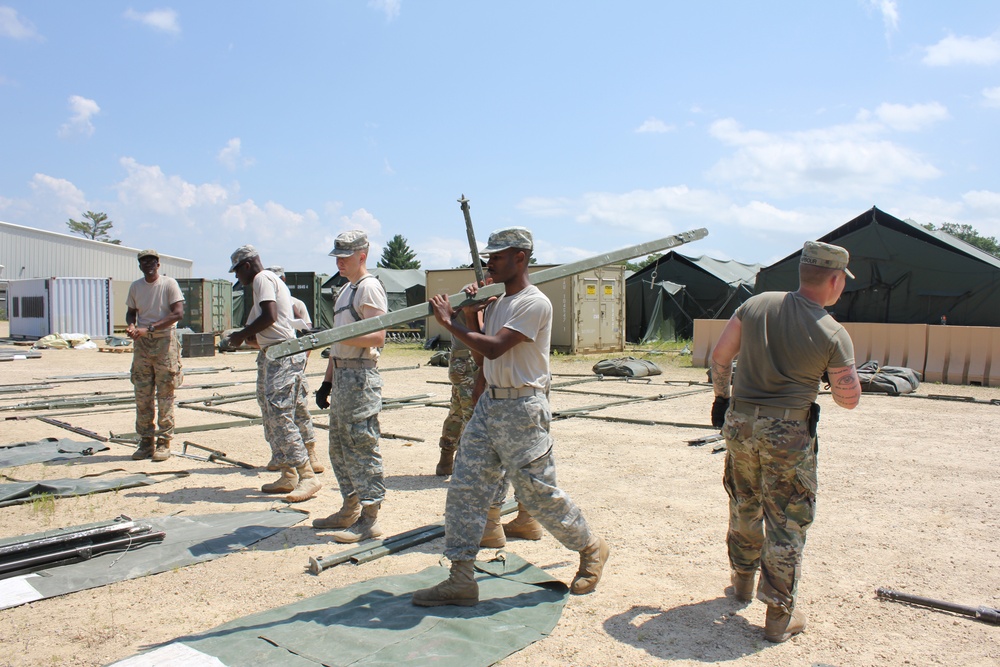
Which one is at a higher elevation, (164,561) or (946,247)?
(946,247)

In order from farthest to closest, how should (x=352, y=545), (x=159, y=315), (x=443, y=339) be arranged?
(x=443, y=339) → (x=159, y=315) → (x=352, y=545)

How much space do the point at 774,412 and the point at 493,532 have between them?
2006 mm

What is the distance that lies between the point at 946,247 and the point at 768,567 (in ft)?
57.1

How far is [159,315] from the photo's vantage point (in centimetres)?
764

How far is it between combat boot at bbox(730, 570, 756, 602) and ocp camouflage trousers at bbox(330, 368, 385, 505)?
2290mm

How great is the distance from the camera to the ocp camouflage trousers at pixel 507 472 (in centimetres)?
383

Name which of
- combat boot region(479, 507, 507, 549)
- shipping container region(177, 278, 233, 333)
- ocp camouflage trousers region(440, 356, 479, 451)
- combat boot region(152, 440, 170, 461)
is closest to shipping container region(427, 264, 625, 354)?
shipping container region(177, 278, 233, 333)

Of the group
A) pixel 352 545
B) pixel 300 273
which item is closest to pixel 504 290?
pixel 352 545

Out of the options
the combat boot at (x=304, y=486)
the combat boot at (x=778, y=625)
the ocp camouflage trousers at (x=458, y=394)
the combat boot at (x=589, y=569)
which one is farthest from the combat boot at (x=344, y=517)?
the combat boot at (x=778, y=625)

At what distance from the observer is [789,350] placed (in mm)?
3631

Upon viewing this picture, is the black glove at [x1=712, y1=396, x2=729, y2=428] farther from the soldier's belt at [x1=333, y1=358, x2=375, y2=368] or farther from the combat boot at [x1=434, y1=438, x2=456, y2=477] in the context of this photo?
the combat boot at [x1=434, y1=438, x2=456, y2=477]

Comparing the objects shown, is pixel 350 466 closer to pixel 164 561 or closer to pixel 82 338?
pixel 164 561

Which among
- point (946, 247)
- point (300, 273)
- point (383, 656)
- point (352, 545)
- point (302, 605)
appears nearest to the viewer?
point (383, 656)

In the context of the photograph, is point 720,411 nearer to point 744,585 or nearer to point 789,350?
point 789,350
